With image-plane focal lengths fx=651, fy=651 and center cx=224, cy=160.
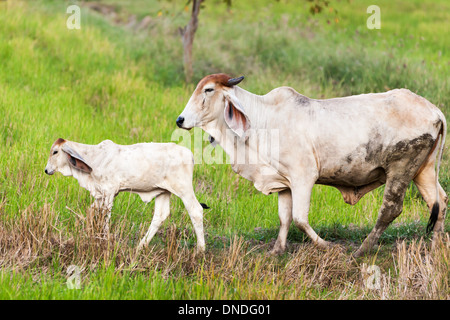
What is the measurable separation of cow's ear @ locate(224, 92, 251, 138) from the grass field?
89cm

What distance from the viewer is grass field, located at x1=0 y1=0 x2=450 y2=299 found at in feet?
14.7

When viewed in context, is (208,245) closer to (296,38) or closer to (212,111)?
(212,111)

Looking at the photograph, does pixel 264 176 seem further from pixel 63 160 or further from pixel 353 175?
pixel 63 160

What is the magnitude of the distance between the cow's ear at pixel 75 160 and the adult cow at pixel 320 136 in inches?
30.4

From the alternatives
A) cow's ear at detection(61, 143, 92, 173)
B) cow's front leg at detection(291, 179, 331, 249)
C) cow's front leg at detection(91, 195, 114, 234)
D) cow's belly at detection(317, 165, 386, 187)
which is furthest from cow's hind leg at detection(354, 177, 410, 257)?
cow's ear at detection(61, 143, 92, 173)

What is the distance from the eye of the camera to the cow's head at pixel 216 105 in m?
5.04

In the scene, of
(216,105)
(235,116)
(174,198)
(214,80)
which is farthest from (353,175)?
(174,198)

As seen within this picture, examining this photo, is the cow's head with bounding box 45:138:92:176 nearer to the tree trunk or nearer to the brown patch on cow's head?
the brown patch on cow's head

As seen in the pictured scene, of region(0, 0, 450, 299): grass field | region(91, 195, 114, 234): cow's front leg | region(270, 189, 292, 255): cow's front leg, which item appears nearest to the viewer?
region(0, 0, 450, 299): grass field

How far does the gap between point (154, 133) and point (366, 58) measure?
15.5ft

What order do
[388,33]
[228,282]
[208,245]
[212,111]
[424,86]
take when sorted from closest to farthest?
[228,282] → [212,111] → [208,245] → [424,86] → [388,33]

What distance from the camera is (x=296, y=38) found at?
532 inches

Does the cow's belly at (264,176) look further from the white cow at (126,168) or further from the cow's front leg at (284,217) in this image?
the white cow at (126,168)
